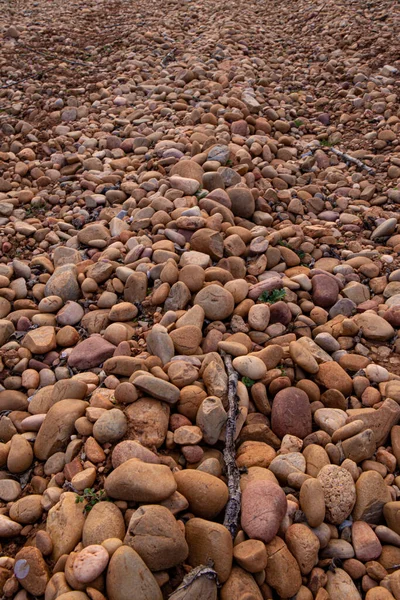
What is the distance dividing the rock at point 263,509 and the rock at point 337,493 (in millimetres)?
272

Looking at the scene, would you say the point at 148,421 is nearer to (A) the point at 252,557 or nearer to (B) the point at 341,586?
(A) the point at 252,557

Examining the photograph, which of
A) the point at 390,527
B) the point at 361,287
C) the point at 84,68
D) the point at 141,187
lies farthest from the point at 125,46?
the point at 390,527

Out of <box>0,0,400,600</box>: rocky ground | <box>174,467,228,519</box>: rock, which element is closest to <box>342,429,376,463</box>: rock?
<box>0,0,400,600</box>: rocky ground

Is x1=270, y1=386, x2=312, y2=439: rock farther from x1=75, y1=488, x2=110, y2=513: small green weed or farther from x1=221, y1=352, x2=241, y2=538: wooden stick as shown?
x1=75, y1=488, x2=110, y2=513: small green weed

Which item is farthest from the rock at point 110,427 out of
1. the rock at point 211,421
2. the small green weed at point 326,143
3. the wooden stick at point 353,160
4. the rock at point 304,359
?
the small green weed at point 326,143

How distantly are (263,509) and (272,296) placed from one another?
70.7 inches

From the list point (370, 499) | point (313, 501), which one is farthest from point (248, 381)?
point (370, 499)

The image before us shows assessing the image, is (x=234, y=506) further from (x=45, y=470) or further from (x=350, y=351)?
(x=350, y=351)

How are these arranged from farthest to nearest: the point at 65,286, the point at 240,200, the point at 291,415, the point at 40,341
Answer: the point at 240,200 < the point at 65,286 < the point at 40,341 < the point at 291,415

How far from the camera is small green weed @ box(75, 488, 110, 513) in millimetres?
2398

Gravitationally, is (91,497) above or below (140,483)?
below

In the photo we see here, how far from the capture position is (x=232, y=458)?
106 inches

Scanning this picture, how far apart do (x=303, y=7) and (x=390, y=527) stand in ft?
35.5

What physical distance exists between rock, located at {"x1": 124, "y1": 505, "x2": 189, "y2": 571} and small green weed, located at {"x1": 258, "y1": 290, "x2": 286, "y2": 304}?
1.95m
